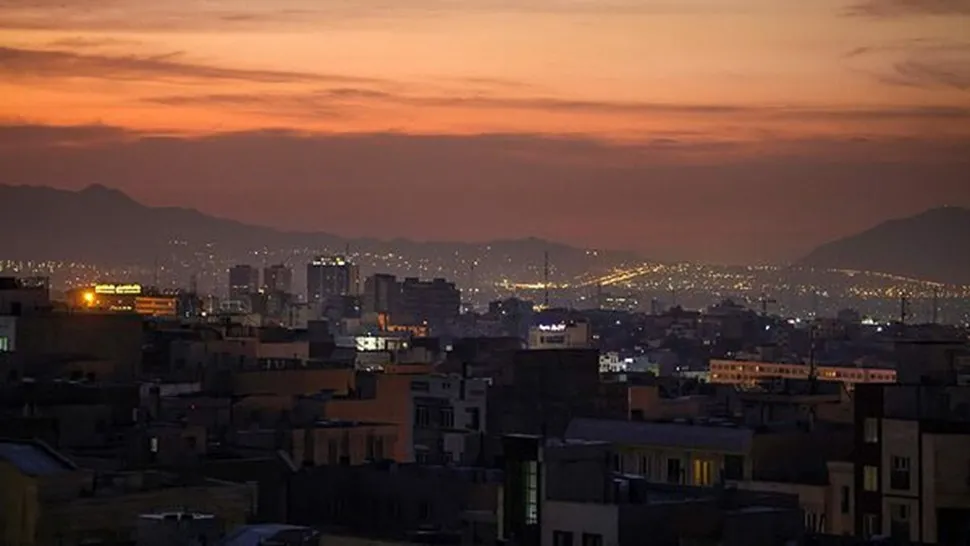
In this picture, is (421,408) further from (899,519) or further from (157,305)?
(157,305)

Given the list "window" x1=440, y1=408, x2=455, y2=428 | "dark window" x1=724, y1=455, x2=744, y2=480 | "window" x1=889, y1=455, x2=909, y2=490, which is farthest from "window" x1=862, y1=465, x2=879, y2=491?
"window" x1=440, y1=408, x2=455, y2=428

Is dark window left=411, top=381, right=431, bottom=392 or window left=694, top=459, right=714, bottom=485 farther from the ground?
dark window left=411, top=381, right=431, bottom=392

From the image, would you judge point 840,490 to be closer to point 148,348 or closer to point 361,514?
point 361,514

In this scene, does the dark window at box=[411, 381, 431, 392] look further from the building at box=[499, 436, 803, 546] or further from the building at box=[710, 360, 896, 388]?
the building at box=[710, 360, 896, 388]

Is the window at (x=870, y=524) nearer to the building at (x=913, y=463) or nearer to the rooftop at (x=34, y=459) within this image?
the building at (x=913, y=463)

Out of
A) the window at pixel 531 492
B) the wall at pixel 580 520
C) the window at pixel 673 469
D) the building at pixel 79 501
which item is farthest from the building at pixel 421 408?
the wall at pixel 580 520

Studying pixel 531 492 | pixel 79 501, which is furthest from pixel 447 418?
pixel 531 492
